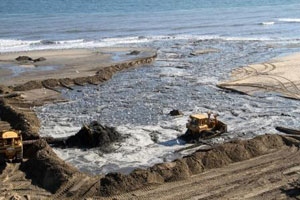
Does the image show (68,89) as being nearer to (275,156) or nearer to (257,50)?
(275,156)

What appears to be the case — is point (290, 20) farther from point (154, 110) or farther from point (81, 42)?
point (154, 110)

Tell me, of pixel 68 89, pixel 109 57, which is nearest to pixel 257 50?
pixel 109 57

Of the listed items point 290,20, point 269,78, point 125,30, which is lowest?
point 269,78

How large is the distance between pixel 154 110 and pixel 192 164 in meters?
10.4

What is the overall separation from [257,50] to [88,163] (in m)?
35.4

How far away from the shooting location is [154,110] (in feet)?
95.4

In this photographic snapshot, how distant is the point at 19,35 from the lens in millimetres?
70062

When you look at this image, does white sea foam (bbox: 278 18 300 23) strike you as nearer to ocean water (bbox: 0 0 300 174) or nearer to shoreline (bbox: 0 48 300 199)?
ocean water (bbox: 0 0 300 174)

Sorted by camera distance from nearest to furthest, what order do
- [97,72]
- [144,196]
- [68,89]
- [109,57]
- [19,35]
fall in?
[144,196] < [68,89] < [97,72] < [109,57] < [19,35]

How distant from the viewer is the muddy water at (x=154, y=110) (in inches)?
864

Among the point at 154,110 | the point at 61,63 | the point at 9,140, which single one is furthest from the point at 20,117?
the point at 61,63

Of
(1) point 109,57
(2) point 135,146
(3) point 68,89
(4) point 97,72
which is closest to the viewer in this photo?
(2) point 135,146

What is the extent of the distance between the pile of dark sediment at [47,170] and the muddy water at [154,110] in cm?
164

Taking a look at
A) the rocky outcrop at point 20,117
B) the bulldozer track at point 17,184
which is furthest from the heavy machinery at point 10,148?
the rocky outcrop at point 20,117
